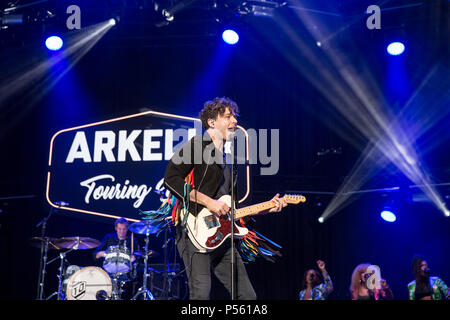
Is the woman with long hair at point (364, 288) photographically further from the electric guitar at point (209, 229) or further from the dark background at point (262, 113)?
→ the electric guitar at point (209, 229)

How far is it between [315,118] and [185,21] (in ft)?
8.87

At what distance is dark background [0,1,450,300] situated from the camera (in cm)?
786

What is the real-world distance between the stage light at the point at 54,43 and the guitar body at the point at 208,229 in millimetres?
5388

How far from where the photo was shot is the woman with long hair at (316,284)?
7125mm

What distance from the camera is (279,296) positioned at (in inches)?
311

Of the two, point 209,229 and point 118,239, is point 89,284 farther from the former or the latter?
point 209,229

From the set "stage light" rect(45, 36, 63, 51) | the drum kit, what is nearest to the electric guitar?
the drum kit

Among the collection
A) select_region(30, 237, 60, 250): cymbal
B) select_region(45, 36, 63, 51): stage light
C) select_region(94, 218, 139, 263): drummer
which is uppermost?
select_region(45, 36, 63, 51): stage light

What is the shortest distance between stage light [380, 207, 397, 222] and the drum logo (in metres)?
4.47

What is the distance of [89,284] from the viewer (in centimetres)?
689

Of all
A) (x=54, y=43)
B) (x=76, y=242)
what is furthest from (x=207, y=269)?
(x=54, y=43)

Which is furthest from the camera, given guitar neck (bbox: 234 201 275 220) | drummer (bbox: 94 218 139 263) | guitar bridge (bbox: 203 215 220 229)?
drummer (bbox: 94 218 139 263)

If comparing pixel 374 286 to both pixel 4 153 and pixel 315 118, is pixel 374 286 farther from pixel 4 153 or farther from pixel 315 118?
pixel 4 153

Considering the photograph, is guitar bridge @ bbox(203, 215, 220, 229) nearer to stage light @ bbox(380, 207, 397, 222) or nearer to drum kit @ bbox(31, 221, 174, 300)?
drum kit @ bbox(31, 221, 174, 300)
